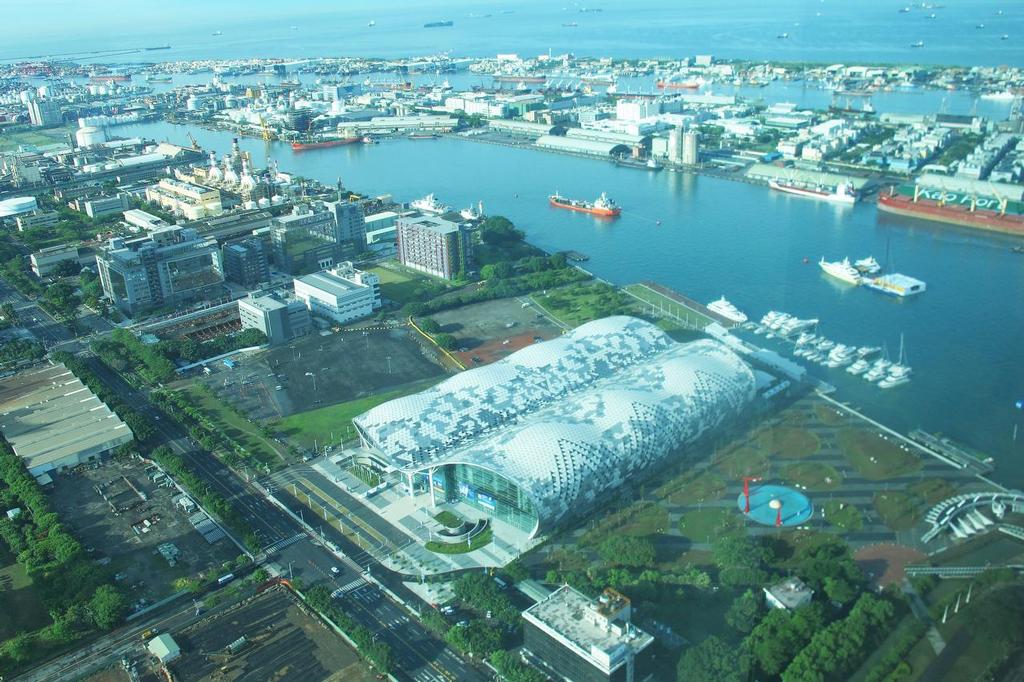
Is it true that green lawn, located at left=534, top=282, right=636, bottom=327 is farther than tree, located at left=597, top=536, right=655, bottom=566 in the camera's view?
Yes

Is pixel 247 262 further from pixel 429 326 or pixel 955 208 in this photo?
pixel 955 208

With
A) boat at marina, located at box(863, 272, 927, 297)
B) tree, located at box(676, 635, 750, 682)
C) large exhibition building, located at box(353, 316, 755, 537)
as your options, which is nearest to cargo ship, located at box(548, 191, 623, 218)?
boat at marina, located at box(863, 272, 927, 297)

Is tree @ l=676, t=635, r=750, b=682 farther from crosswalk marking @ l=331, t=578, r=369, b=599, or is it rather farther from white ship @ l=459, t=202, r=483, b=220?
white ship @ l=459, t=202, r=483, b=220

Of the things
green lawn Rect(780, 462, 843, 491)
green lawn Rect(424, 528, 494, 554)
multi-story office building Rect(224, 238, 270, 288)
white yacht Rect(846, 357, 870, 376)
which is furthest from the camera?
multi-story office building Rect(224, 238, 270, 288)

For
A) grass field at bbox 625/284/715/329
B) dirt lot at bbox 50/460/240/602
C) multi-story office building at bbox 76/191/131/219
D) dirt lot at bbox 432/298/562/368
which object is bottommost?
dirt lot at bbox 50/460/240/602

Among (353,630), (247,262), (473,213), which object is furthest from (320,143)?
(353,630)

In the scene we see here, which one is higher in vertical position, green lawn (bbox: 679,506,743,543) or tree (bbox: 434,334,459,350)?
tree (bbox: 434,334,459,350)

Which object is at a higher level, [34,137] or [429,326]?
[34,137]

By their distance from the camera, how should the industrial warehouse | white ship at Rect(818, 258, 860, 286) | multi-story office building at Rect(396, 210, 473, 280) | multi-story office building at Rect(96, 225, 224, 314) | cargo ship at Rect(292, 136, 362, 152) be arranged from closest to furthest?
the industrial warehouse < white ship at Rect(818, 258, 860, 286) < multi-story office building at Rect(96, 225, 224, 314) < multi-story office building at Rect(396, 210, 473, 280) < cargo ship at Rect(292, 136, 362, 152)
